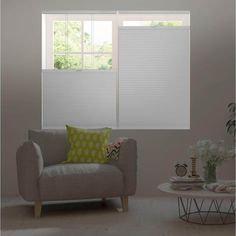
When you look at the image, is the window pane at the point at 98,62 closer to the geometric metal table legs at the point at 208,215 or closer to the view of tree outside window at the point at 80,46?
the view of tree outside window at the point at 80,46

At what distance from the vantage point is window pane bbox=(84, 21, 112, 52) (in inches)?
301

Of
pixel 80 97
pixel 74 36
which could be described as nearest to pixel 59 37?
pixel 74 36

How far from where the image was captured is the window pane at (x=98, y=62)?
7.61 metres

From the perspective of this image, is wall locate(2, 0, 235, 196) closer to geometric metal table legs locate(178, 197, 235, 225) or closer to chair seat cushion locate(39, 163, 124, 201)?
geometric metal table legs locate(178, 197, 235, 225)

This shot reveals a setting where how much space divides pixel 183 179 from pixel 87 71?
2532 millimetres

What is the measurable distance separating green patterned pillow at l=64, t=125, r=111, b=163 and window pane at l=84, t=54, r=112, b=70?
1.51m

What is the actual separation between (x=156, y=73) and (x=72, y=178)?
217 centimetres

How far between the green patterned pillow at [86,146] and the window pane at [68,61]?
151cm

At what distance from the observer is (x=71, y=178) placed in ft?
18.7

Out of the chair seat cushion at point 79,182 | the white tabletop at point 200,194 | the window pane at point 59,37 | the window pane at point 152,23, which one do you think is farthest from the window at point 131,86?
the white tabletop at point 200,194

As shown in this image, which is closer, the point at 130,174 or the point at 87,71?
the point at 130,174

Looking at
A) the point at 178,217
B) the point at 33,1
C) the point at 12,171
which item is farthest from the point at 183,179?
the point at 33,1

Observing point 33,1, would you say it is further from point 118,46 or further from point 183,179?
point 183,179

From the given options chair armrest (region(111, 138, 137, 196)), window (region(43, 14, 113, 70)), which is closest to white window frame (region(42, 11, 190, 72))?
window (region(43, 14, 113, 70))
